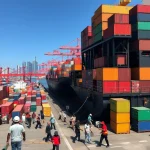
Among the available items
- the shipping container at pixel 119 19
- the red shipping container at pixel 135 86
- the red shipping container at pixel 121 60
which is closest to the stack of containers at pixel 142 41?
the red shipping container at pixel 135 86

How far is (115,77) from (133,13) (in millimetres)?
10649

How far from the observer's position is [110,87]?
29906 millimetres

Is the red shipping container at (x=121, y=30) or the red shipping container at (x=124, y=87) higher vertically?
the red shipping container at (x=121, y=30)

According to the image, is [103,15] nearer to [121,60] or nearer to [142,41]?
[142,41]

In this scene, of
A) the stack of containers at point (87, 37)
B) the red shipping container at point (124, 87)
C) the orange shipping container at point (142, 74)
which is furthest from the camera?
the stack of containers at point (87, 37)

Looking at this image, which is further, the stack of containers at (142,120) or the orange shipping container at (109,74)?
the orange shipping container at (109,74)

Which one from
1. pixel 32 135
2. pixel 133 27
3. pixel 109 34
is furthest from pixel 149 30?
pixel 32 135

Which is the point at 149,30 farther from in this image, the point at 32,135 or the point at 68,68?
the point at 68,68

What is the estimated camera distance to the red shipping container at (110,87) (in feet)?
97.8

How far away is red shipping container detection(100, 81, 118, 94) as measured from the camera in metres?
29.8

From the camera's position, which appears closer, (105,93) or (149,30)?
(105,93)

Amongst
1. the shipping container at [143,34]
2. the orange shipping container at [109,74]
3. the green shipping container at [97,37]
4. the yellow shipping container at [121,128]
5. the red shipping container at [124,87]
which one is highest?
the green shipping container at [97,37]

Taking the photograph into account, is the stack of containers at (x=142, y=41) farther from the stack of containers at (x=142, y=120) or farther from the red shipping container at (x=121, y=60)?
the stack of containers at (x=142, y=120)

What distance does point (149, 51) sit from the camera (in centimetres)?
3300
